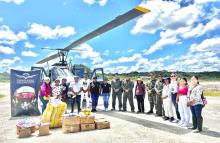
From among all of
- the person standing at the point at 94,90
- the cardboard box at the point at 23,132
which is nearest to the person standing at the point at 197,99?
the cardboard box at the point at 23,132

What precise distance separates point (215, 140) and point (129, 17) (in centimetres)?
450

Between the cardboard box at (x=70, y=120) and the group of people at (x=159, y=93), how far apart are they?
1900 millimetres

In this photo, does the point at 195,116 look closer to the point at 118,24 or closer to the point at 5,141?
the point at 118,24

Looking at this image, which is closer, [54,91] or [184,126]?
[184,126]

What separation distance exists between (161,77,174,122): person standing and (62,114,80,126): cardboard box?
3727 millimetres

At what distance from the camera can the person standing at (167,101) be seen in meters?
10.9

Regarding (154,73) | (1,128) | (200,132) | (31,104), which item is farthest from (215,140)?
(31,104)

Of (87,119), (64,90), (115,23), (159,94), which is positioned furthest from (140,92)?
(115,23)

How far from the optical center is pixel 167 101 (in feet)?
36.0

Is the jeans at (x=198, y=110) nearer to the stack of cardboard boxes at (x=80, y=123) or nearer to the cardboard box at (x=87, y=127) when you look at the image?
the stack of cardboard boxes at (x=80, y=123)

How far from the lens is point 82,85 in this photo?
14.1 metres

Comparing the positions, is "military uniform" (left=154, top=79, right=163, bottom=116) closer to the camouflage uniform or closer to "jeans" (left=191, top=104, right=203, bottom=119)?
the camouflage uniform

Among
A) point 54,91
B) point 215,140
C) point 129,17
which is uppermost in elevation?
point 129,17

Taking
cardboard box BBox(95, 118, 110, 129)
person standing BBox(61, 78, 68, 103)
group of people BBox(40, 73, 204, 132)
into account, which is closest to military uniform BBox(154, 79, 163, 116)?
group of people BBox(40, 73, 204, 132)
